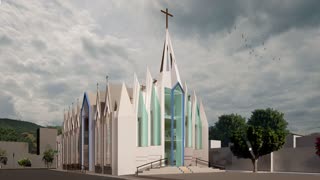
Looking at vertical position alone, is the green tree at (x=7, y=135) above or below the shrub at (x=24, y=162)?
above

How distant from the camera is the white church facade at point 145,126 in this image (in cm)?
4922

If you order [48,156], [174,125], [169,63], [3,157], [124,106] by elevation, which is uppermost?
[169,63]

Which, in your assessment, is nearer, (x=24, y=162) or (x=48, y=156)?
(x=48, y=156)

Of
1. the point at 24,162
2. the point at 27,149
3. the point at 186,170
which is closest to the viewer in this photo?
the point at 186,170

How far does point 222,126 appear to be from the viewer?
441 feet

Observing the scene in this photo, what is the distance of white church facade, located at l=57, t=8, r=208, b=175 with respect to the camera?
161ft

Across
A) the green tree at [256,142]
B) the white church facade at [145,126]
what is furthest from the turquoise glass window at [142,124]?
the green tree at [256,142]

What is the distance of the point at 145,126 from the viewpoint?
167ft

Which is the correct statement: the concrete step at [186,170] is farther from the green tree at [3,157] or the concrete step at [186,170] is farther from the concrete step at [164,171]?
the green tree at [3,157]

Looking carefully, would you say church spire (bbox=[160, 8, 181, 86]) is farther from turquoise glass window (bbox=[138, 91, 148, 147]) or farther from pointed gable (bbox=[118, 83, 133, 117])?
pointed gable (bbox=[118, 83, 133, 117])

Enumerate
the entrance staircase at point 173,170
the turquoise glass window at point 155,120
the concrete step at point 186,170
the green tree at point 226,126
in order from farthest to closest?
the green tree at point 226,126 → the turquoise glass window at point 155,120 → the concrete step at point 186,170 → the entrance staircase at point 173,170

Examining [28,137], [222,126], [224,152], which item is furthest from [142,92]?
[28,137]

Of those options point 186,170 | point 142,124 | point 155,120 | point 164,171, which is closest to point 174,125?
point 155,120

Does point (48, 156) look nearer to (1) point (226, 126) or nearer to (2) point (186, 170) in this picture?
(1) point (226, 126)
